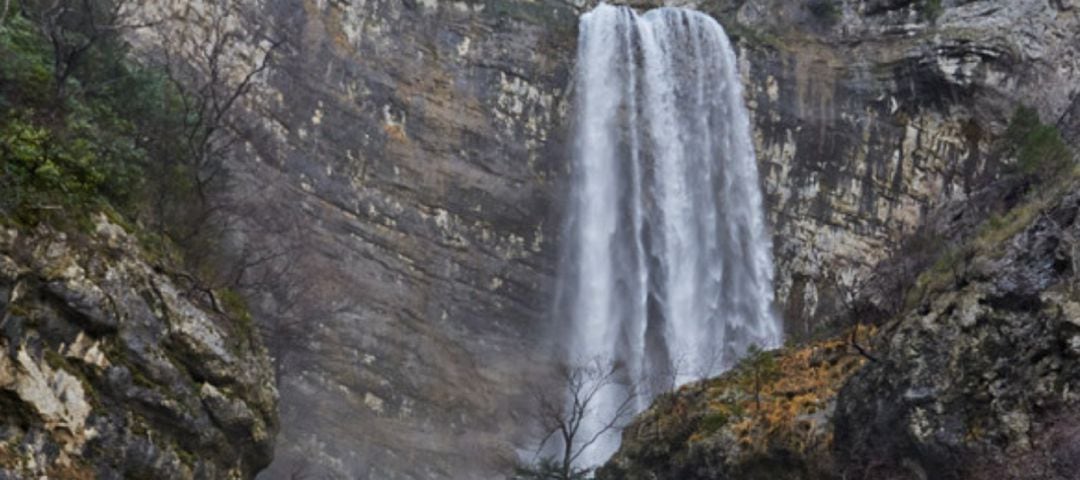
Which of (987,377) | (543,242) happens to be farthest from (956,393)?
(543,242)

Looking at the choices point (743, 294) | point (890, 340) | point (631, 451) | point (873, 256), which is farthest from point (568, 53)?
point (890, 340)

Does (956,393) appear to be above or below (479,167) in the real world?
below

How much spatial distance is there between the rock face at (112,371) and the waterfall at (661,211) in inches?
827

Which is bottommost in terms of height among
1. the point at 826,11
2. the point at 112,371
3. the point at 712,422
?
the point at 112,371

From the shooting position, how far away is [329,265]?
111 ft

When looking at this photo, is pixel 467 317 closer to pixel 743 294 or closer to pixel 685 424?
pixel 743 294

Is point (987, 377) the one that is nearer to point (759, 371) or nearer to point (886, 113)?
point (759, 371)

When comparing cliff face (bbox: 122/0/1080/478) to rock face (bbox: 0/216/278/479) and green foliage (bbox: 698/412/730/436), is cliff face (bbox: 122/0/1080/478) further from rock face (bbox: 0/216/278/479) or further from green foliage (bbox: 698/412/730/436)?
green foliage (bbox: 698/412/730/436)

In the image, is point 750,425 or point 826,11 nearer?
point 750,425

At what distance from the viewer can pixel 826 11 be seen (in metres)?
44.7

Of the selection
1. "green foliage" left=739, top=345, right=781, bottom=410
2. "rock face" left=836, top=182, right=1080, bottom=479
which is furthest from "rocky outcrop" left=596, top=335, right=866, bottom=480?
"rock face" left=836, top=182, right=1080, bottom=479

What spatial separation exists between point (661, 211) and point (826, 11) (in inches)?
507

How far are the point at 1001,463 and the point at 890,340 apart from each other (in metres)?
3.63

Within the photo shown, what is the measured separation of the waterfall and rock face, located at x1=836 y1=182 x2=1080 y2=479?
18.2 metres
